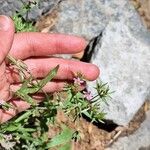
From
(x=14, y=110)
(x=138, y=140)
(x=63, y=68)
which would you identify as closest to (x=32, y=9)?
(x=63, y=68)

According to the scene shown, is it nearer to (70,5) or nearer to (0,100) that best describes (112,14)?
(70,5)

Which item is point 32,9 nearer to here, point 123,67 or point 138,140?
point 123,67

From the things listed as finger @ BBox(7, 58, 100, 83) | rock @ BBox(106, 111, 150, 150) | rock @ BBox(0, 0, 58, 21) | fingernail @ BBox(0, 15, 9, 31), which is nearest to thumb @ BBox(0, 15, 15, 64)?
fingernail @ BBox(0, 15, 9, 31)

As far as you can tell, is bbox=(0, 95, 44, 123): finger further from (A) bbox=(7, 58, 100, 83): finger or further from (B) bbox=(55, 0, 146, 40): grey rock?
(B) bbox=(55, 0, 146, 40): grey rock

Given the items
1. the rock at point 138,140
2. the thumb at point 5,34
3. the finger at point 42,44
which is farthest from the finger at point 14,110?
the rock at point 138,140

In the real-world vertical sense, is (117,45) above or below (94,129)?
above

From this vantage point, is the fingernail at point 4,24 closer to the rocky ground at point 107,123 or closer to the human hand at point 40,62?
the human hand at point 40,62
